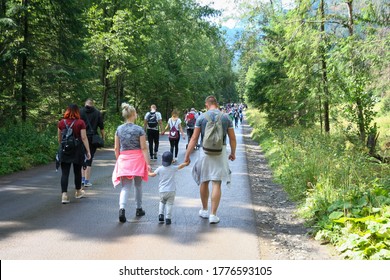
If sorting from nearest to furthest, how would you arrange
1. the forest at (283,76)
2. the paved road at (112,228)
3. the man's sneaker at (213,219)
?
1. the paved road at (112,228)
2. the man's sneaker at (213,219)
3. the forest at (283,76)

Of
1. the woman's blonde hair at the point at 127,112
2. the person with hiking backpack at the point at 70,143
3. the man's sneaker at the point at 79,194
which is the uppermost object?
the woman's blonde hair at the point at 127,112

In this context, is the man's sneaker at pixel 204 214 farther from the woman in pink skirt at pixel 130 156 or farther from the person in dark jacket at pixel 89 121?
the person in dark jacket at pixel 89 121

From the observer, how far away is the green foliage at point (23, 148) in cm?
1233

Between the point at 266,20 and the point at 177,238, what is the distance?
23529 millimetres

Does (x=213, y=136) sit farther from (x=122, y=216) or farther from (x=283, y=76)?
(x=283, y=76)

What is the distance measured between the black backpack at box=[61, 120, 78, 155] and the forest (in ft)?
14.5

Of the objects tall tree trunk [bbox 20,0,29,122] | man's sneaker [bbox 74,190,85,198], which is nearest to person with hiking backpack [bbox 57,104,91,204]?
man's sneaker [bbox 74,190,85,198]

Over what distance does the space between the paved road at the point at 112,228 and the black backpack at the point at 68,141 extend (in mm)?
1063

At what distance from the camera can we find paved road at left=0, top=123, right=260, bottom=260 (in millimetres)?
5477

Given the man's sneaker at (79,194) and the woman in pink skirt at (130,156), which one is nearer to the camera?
the woman in pink skirt at (130,156)

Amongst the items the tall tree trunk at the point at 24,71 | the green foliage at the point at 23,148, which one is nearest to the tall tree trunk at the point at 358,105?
the green foliage at the point at 23,148

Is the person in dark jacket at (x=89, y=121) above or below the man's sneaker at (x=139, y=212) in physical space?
above

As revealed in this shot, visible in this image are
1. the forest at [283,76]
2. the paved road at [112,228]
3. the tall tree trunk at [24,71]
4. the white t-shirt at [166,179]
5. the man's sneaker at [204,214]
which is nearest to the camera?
the paved road at [112,228]

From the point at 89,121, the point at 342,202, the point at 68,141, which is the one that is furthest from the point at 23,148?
the point at 342,202
